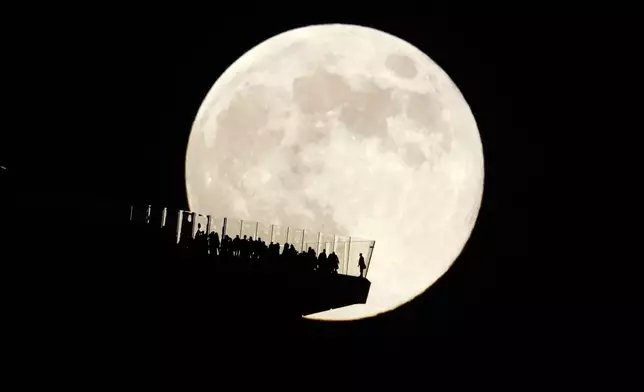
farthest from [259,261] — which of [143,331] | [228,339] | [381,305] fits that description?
[381,305]

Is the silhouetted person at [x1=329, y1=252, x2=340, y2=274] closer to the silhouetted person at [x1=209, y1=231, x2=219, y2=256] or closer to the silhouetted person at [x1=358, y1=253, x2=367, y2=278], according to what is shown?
the silhouetted person at [x1=358, y1=253, x2=367, y2=278]

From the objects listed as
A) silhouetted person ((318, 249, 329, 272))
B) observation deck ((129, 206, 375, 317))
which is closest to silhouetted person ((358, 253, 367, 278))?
observation deck ((129, 206, 375, 317))

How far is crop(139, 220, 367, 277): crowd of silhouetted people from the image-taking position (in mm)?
11609

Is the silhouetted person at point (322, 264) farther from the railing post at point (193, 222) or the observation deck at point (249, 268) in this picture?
the railing post at point (193, 222)

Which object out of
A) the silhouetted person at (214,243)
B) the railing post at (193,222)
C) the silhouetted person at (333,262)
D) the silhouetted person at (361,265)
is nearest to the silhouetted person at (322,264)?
the silhouetted person at (333,262)

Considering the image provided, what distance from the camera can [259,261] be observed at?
1301 cm

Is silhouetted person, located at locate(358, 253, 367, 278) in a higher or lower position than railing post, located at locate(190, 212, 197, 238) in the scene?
lower

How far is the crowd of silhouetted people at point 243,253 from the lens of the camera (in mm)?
11609

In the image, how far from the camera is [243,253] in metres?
13.3

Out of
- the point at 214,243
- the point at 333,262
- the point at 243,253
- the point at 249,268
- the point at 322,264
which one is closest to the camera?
the point at 249,268

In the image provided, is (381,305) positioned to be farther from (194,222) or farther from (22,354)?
(22,354)

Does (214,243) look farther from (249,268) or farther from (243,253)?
(249,268)

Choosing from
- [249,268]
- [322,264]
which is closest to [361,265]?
[322,264]

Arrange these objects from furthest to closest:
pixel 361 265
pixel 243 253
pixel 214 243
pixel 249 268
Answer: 1. pixel 361 265
2. pixel 243 253
3. pixel 214 243
4. pixel 249 268
